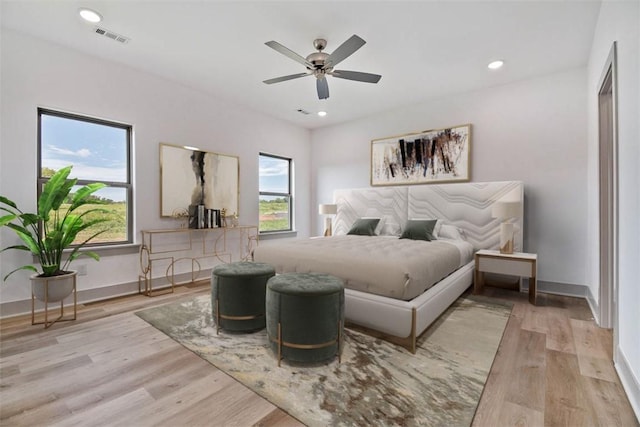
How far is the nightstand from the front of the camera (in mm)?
3279

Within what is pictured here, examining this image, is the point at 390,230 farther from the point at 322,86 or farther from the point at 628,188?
the point at 628,188

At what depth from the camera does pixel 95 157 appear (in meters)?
3.53

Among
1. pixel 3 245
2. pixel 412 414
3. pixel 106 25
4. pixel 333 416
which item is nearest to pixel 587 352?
pixel 412 414

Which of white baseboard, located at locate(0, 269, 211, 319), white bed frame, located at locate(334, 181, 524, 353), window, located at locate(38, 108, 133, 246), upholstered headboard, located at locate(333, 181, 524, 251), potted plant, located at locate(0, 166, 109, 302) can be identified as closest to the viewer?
white bed frame, located at locate(334, 181, 524, 353)

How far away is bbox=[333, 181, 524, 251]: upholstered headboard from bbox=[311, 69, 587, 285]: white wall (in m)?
0.30

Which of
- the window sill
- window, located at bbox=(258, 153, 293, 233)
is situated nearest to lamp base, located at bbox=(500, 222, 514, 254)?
the window sill

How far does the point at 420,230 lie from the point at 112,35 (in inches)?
165

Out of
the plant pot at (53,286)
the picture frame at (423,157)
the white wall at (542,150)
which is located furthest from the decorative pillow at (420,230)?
the plant pot at (53,286)

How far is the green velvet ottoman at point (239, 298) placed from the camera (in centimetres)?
241

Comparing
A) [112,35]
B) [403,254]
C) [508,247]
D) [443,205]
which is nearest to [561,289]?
[508,247]

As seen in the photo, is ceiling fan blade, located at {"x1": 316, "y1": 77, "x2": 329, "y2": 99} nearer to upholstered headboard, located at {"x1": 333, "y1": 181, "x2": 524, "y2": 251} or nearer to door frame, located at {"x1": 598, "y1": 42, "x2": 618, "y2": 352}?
upholstered headboard, located at {"x1": 333, "y1": 181, "x2": 524, "y2": 251}

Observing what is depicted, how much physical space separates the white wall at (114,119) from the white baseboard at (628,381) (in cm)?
466

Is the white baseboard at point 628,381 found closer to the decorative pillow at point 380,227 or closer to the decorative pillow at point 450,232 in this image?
the decorative pillow at point 450,232

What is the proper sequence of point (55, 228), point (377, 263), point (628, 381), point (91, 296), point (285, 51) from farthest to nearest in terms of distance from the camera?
point (91, 296), point (55, 228), point (285, 51), point (377, 263), point (628, 381)
